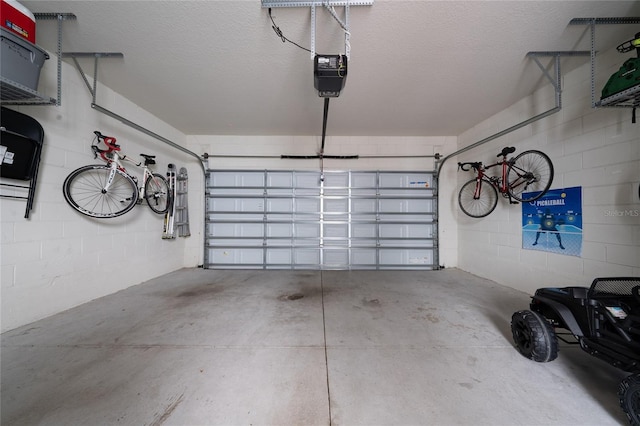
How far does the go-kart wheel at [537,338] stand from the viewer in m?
1.54

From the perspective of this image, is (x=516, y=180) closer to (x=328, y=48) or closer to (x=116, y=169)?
(x=328, y=48)

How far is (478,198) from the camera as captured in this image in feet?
12.3

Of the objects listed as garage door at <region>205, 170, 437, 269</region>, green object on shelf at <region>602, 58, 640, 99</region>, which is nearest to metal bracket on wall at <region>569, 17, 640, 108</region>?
green object on shelf at <region>602, 58, 640, 99</region>

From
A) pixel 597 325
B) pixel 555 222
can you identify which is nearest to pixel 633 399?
pixel 597 325

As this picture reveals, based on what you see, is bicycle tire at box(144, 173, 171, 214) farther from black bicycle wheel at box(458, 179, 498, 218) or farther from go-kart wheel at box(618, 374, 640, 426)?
black bicycle wheel at box(458, 179, 498, 218)

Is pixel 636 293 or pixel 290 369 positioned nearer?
pixel 636 293

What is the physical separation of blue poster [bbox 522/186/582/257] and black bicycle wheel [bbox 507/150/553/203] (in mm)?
137

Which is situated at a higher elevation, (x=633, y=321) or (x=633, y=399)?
(x=633, y=321)

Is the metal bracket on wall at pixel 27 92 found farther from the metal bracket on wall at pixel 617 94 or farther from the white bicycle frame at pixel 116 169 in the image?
the metal bracket on wall at pixel 617 94

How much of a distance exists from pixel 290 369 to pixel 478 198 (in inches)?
160

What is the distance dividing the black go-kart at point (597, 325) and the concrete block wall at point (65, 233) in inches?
189

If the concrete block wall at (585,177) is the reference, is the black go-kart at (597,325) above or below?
below


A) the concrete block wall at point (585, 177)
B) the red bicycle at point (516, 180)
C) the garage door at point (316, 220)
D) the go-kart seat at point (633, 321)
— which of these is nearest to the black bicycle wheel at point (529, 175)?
the red bicycle at point (516, 180)

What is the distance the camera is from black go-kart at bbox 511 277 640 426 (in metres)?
1.20
